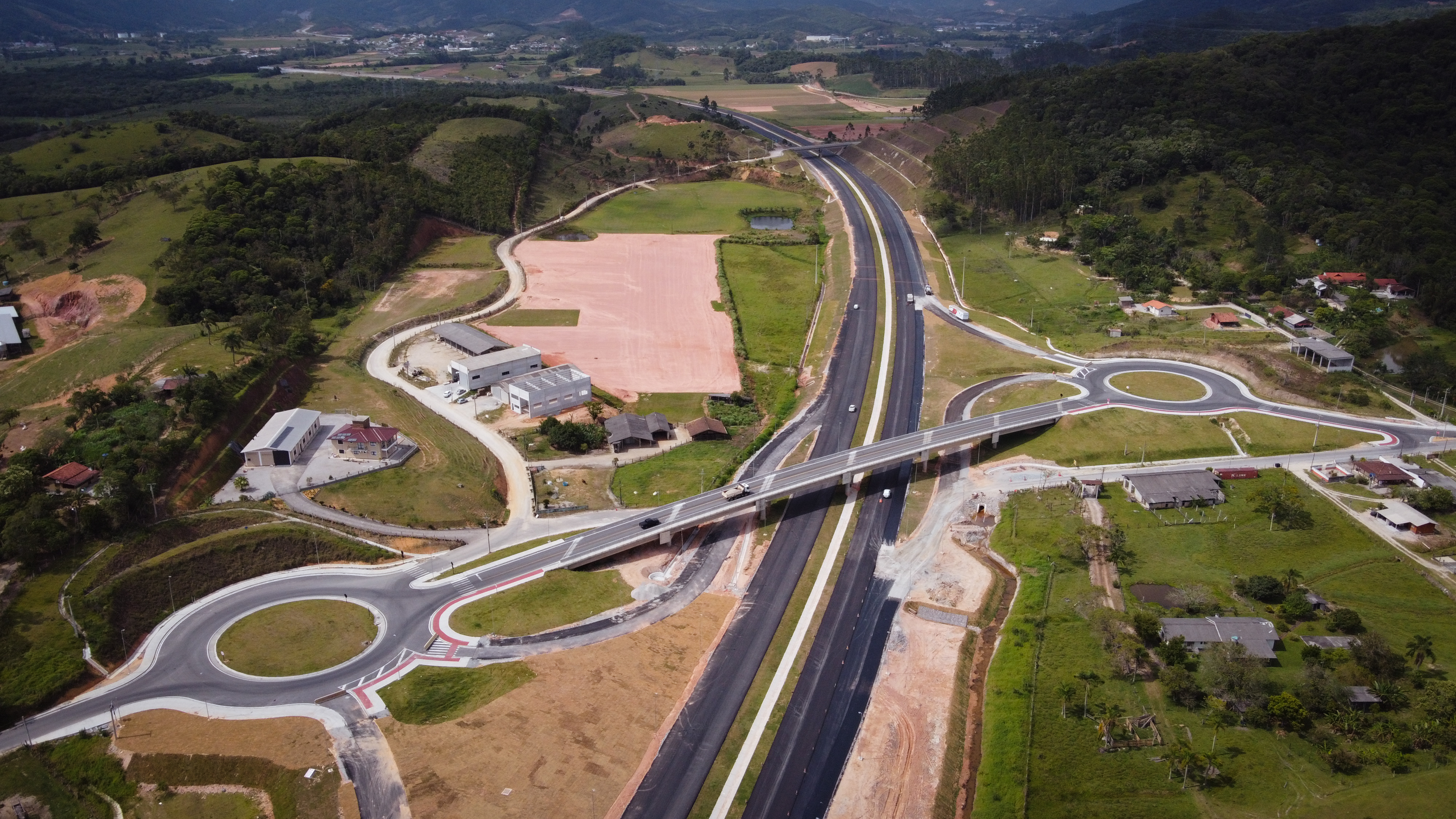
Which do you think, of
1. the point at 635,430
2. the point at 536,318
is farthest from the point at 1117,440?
the point at 536,318

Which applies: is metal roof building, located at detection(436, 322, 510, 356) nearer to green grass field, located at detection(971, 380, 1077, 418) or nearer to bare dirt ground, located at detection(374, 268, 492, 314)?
bare dirt ground, located at detection(374, 268, 492, 314)

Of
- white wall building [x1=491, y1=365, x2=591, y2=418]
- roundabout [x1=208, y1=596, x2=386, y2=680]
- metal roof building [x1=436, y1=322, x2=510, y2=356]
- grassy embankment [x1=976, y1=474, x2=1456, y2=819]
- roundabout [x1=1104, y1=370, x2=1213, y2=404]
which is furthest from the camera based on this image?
metal roof building [x1=436, y1=322, x2=510, y2=356]

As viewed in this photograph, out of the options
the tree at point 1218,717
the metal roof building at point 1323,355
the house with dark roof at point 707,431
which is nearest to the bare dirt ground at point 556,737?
the tree at point 1218,717

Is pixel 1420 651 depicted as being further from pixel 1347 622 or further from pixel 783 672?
pixel 783 672

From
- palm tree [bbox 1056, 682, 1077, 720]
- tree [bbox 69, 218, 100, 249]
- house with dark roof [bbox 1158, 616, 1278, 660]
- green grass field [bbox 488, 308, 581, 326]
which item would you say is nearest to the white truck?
palm tree [bbox 1056, 682, 1077, 720]

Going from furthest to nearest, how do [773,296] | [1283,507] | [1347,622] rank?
[773,296] → [1283,507] → [1347,622]

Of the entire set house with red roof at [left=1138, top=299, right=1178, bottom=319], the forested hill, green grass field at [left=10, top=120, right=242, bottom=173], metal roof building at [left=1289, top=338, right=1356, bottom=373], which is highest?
the forested hill
